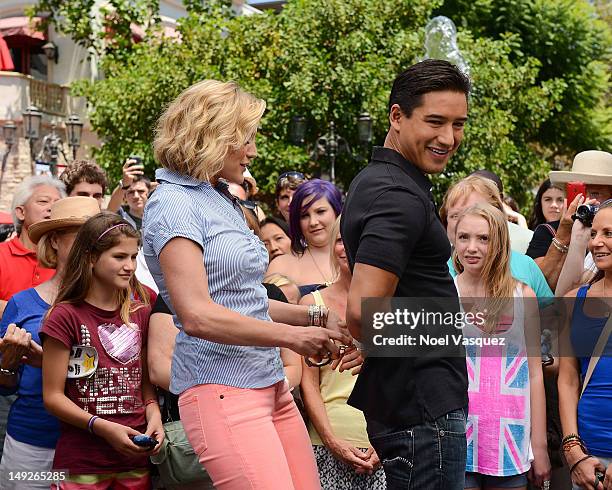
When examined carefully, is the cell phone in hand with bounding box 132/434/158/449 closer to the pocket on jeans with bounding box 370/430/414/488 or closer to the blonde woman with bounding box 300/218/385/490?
the blonde woman with bounding box 300/218/385/490

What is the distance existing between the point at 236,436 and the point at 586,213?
8.94 feet

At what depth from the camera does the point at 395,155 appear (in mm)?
2992

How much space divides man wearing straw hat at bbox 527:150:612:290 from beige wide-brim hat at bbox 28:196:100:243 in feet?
7.88

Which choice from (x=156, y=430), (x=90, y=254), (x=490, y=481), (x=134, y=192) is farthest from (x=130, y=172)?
(x=490, y=481)

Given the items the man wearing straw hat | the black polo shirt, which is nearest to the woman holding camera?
the man wearing straw hat

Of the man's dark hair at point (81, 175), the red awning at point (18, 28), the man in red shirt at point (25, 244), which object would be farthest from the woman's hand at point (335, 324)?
the red awning at point (18, 28)

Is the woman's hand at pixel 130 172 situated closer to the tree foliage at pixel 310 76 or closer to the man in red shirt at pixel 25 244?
the man in red shirt at pixel 25 244

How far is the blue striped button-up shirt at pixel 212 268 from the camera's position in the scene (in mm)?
2904

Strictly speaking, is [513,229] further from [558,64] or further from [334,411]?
[558,64]

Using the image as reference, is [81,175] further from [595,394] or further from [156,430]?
[595,394]

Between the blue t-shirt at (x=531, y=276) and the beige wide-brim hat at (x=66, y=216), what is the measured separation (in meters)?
1.82

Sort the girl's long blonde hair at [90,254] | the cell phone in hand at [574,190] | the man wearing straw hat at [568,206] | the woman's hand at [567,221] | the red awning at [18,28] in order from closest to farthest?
the girl's long blonde hair at [90,254] → the woman's hand at [567,221] → the man wearing straw hat at [568,206] → the cell phone in hand at [574,190] → the red awning at [18,28]

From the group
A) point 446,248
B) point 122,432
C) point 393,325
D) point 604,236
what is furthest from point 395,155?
point 604,236

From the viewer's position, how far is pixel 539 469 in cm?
461
